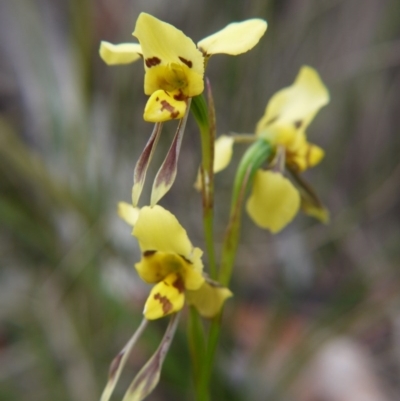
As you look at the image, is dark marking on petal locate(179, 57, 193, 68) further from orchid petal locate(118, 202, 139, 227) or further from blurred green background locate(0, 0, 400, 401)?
blurred green background locate(0, 0, 400, 401)

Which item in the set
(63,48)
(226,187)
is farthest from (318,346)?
(63,48)

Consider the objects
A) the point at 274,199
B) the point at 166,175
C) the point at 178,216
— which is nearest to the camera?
the point at 166,175

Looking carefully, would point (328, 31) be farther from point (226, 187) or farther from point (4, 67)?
point (4, 67)

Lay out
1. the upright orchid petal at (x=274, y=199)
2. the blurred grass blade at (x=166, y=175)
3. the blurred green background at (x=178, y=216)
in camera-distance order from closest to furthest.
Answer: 1. the blurred grass blade at (x=166, y=175)
2. the upright orchid petal at (x=274, y=199)
3. the blurred green background at (x=178, y=216)

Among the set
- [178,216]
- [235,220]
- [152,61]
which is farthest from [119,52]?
[178,216]

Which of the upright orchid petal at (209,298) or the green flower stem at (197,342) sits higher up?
Result: the upright orchid petal at (209,298)

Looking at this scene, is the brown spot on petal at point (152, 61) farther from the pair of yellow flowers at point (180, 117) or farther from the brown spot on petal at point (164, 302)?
the brown spot on petal at point (164, 302)

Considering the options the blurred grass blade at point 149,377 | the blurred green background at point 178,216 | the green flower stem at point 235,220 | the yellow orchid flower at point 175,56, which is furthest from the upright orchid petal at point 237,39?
the blurred green background at point 178,216

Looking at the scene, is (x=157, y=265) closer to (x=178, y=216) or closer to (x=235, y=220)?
(x=235, y=220)
